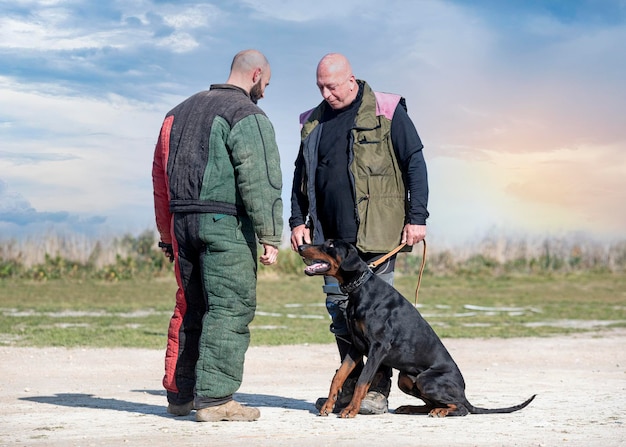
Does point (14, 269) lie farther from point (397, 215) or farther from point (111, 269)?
point (397, 215)

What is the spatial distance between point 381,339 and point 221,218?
1352 millimetres

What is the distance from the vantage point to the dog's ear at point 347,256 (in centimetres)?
630

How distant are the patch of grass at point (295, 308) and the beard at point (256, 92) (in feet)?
23.5

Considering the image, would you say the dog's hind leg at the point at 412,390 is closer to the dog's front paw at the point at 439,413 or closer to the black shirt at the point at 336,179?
the dog's front paw at the point at 439,413

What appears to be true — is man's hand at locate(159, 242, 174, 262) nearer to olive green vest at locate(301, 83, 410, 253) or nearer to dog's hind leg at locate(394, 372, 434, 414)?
olive green vest at locate(301, 83, 410, 253)

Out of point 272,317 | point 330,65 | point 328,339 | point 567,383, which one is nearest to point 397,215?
point 330,65

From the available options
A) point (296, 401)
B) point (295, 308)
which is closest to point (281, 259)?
point (295, 308)

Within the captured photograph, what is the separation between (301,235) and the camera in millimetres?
6879

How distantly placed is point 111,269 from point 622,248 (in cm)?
1693


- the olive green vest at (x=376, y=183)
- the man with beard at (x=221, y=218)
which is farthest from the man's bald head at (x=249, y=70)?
the olive green vest at (x=376, y=183)

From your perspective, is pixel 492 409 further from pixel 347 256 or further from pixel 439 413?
pixel 347 256

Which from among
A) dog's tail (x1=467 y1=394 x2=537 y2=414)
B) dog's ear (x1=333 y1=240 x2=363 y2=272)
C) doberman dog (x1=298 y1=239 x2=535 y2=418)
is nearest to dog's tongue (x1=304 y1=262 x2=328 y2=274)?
doberman dog (x1=298 y1=239 x2=535 y2=418)

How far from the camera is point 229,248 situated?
6.20 metres

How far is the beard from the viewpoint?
21.6ft
